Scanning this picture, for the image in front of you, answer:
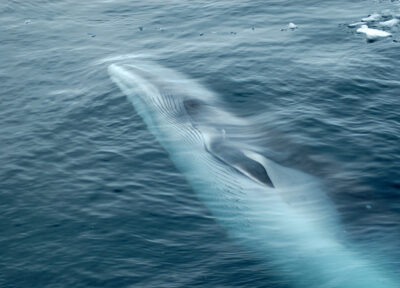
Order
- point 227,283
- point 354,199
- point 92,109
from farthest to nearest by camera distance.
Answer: point 92,109
point 354,199
point 227,283

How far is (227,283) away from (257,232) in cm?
250

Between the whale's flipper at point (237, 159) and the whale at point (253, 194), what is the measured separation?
0.10ft

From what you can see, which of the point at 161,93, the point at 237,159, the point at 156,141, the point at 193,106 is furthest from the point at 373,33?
the point at 156,141

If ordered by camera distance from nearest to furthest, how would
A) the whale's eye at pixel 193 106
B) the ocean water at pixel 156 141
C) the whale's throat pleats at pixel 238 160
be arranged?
1. the ocean water at pixel 156 141
2. the whale's throat pleats at pixel 238 160
3. the whale's eye at pixel 193 106

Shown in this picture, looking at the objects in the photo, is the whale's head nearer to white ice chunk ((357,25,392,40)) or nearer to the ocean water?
the ocean water

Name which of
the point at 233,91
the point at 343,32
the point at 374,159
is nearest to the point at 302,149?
the point at 374,159

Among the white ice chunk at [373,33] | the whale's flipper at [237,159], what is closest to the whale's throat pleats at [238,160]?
the whale's flipper at [237,159]

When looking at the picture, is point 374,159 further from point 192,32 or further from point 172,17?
point 172,17

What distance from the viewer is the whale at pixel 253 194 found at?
1570 cm

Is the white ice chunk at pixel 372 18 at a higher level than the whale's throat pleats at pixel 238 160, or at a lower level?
higher

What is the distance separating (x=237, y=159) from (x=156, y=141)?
12.3 feet

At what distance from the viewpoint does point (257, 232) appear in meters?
17.3

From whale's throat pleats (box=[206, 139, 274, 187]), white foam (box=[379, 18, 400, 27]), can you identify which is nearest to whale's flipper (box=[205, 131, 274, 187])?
whale's throat pleats (box=[206, 139, 274, 187])

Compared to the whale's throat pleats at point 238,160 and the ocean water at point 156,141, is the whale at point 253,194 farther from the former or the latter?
the ocean water at point 156,141
